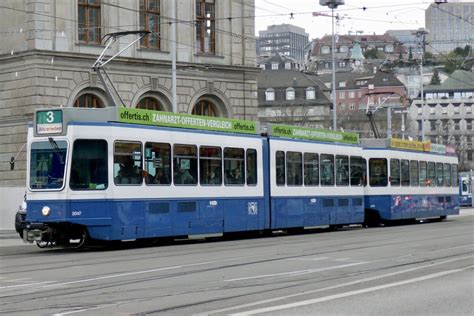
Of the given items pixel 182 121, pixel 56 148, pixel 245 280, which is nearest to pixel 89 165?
pixel 56 148

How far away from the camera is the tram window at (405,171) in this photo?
36906 mm

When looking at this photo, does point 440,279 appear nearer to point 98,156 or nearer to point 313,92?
point 98,156

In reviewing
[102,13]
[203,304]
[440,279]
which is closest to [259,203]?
[440,279]

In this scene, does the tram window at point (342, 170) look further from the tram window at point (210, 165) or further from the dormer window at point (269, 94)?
the dormer window at point (269, 94)

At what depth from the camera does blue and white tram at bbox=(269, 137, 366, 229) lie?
28234mm

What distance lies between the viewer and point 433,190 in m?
39.9

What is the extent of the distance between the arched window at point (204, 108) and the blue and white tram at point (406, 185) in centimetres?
1305

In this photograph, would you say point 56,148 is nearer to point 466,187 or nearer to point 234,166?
point 234,166

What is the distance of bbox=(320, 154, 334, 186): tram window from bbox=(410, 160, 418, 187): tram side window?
24.2 feet

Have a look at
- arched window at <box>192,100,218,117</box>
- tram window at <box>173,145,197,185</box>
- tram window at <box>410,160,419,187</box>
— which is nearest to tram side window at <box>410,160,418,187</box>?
Answer: tram window at <box>410,160,419,187</box>

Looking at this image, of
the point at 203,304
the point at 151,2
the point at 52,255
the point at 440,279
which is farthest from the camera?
the point at 151,2

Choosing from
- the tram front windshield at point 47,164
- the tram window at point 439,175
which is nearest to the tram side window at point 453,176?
the tram window at point 439,175

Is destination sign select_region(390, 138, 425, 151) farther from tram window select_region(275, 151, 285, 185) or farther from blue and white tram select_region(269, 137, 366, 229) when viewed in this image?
tram window select_region(275, 151, 285, 185)

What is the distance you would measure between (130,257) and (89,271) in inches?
134
